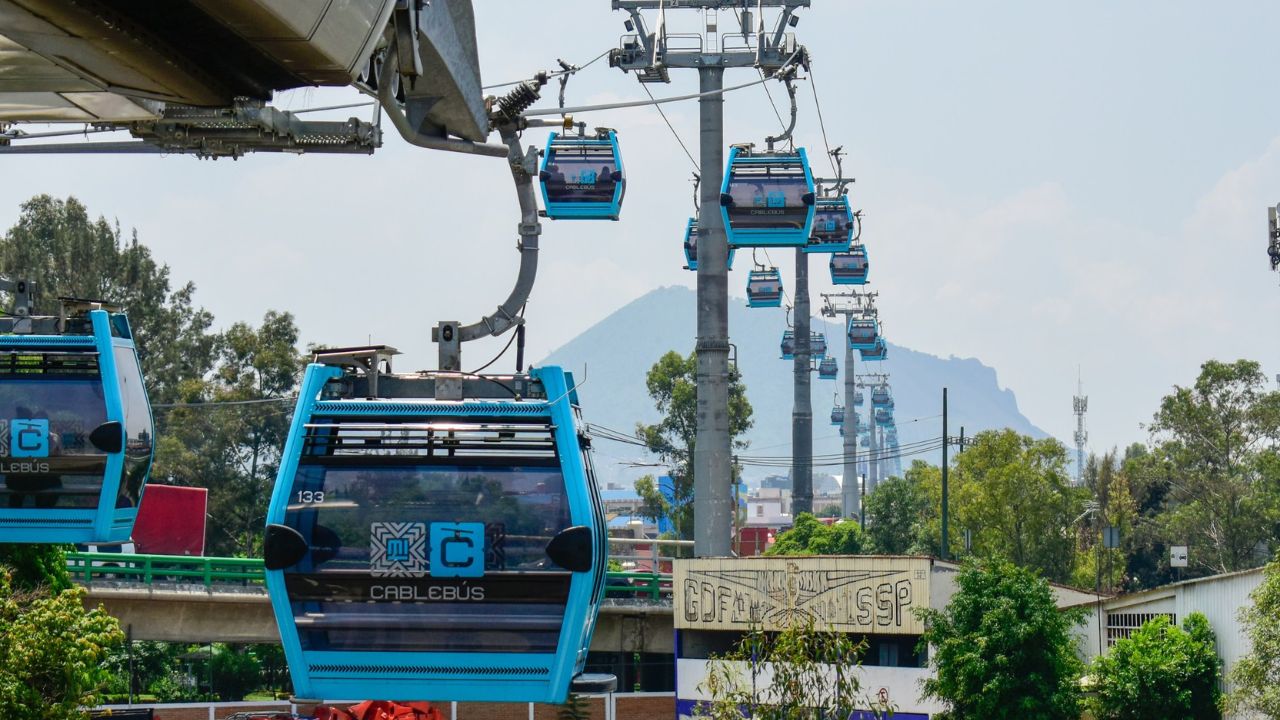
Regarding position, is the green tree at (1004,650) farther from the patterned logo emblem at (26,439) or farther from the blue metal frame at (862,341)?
the blue metal frame at (862,341)

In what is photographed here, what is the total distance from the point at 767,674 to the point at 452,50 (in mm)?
27533

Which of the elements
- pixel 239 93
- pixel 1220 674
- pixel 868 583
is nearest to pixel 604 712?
pixel 868 583

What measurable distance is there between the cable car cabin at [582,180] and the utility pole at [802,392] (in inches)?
968

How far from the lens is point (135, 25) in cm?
395

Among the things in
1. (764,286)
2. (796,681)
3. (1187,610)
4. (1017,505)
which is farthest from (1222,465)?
(796,681)

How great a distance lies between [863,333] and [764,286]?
25440 mm

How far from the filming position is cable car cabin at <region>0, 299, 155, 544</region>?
13000 millimetres

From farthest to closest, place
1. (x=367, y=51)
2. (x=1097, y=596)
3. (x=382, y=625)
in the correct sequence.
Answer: (x=1097, y=596) < (x=382, y=625) < (x=367, y=51)

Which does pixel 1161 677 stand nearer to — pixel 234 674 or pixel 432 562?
pixel 234 674

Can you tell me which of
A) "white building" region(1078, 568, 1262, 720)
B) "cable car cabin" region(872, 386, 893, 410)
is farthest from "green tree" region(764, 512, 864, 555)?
"cable car cabin" region(872, 386, 893, 410)

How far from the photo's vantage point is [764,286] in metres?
62.4

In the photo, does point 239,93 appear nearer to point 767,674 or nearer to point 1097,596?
point 767,674

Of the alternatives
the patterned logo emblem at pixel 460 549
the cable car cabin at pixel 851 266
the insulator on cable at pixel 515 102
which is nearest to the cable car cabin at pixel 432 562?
the patterned logo emblem at pixel 460 549

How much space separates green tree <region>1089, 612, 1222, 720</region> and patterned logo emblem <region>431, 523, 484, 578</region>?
28.6 m
